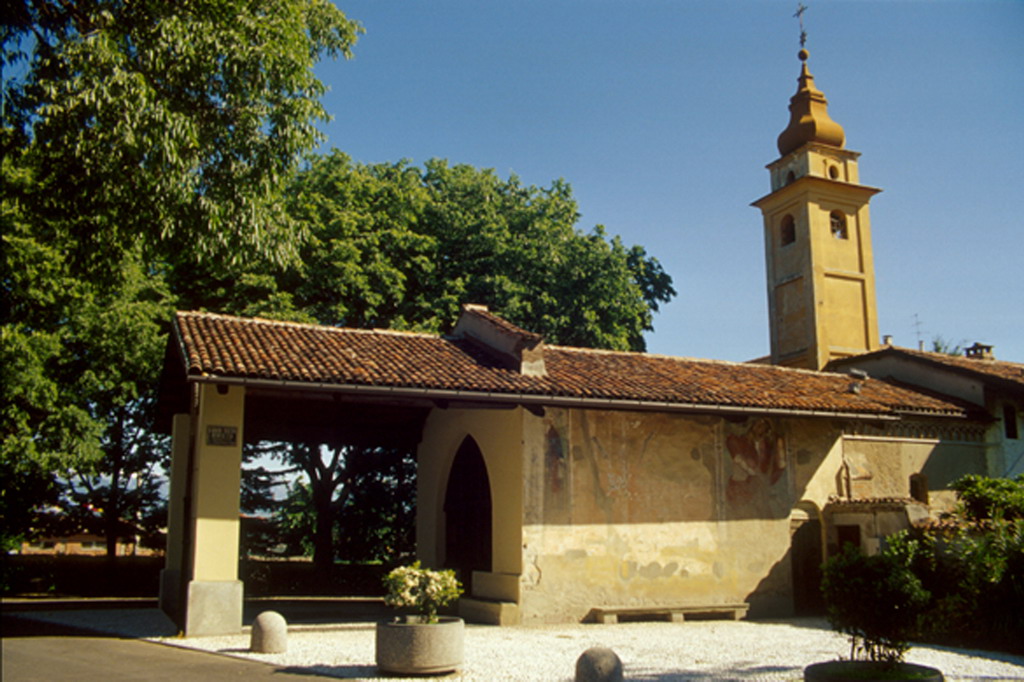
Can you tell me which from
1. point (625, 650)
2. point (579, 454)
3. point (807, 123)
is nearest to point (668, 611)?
point (579, 454)

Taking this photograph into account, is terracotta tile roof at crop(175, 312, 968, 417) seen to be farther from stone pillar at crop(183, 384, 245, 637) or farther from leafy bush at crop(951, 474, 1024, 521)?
leafy bush at crop(951, 474, 1024, 521)

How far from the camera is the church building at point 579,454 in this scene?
12.9 meters

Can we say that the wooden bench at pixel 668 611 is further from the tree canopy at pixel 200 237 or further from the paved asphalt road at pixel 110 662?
the tree canopy at pixel 200 237

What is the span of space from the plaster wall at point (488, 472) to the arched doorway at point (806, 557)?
5.55 metres

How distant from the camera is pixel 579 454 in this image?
1463 cm

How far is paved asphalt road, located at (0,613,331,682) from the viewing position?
8.51 m

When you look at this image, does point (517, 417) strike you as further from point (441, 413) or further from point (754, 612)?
point (754, 612)

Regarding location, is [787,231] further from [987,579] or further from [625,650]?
[625,650]

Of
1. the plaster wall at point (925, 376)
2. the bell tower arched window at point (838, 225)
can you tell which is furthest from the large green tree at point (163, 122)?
the bell tower arched window at point (838, 225)

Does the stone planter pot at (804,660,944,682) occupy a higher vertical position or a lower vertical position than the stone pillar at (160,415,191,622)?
lower

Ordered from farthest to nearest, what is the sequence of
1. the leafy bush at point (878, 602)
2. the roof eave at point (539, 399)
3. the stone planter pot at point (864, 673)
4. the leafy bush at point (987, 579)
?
1. the roof eave at point (539, 399)
2. the leafy bush at point (987, 579)
3. the leafy bush at point (878, 602)
4. the stone planter pot at point (864, 673)

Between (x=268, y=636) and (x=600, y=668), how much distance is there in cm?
484

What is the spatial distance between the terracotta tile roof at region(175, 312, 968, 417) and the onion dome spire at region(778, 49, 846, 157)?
999 centimetres

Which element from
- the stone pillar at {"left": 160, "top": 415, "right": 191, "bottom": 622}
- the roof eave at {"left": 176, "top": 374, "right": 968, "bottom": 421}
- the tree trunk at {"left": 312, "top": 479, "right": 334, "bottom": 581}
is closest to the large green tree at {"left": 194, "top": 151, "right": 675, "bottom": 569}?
the tree trunk at {"left": 312, "top": 479, "right": 334, "bottom": 581}
